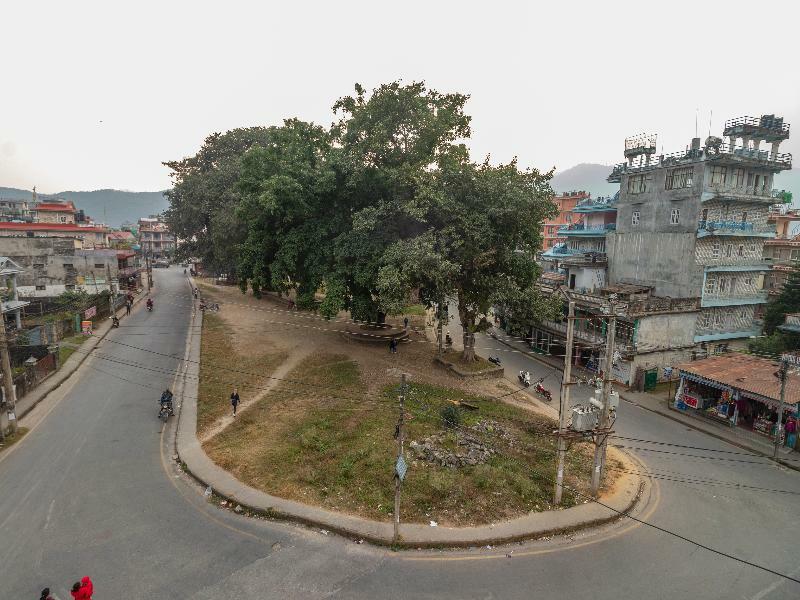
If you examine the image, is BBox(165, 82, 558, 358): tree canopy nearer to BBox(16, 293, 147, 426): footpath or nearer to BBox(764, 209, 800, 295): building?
BBox(16, 293, 147, 426): footpath

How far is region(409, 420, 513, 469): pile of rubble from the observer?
17.7m

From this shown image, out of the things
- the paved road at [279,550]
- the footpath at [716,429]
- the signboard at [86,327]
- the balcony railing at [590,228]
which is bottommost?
the footpath at [716,429]

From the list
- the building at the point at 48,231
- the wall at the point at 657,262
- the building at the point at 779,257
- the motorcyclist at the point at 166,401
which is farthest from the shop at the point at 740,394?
the building at the point at 48,231

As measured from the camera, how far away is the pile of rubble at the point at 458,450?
1773 centimetres

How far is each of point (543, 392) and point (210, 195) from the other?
39508 millimetres

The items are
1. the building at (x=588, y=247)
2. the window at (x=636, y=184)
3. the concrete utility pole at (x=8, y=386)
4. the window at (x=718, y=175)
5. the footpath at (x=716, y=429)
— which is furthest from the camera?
the building at (x=588, y=247)

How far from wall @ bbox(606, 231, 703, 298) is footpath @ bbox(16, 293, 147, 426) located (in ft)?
129

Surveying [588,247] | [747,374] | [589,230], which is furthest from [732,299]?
[588,247]

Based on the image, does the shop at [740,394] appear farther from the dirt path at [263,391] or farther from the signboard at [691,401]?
the dirt path at [263,391]

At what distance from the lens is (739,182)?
1268 inches

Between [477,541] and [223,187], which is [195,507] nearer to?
[477,541]

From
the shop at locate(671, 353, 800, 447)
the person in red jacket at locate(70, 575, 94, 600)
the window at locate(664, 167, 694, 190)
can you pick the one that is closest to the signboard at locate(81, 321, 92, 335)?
the person in red jacket at locate(70, 575, 94, 600)

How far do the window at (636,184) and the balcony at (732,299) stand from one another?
31.2 ft

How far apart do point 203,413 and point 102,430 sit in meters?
4.15
